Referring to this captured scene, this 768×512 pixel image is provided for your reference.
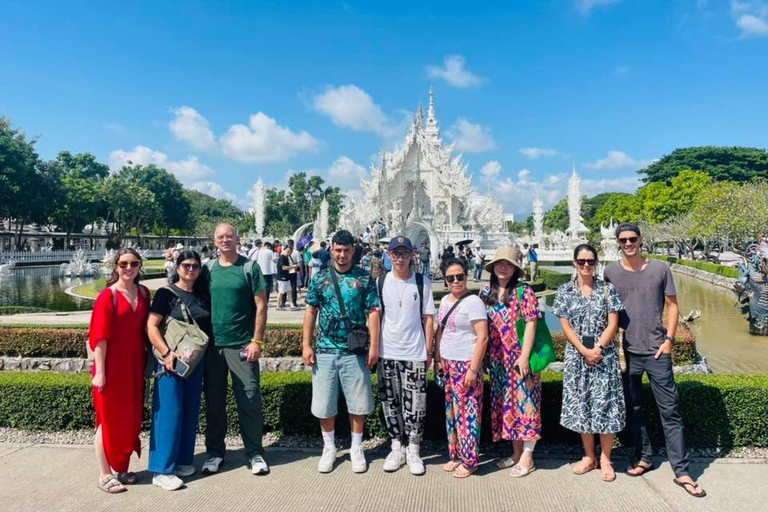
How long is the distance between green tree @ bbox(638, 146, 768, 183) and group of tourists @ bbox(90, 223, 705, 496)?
65.2m

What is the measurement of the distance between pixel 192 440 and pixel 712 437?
474 centimetres

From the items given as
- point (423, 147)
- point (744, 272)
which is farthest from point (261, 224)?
point (744, 272)

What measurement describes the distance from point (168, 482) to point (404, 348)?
2152mm

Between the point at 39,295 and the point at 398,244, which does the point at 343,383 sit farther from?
the point at 39,295

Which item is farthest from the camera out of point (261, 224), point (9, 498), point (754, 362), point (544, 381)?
point (261, 224)

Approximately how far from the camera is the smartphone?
4109 millimetres

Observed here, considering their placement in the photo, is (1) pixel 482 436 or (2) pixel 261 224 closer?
(1) pixel 482 436

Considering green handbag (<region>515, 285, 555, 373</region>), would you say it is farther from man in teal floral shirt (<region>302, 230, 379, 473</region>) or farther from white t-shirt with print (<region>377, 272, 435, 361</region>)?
man in teal floral shirt (<region>302, 230, 379, 473</region>)

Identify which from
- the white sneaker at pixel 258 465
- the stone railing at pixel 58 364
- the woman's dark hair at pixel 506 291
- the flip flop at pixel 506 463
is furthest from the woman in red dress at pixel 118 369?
the stone railing at pixel 58 364

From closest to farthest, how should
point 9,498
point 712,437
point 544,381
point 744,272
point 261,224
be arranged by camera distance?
point 9,498
point 712,437
point 544,381
point 744,272
point 261,224

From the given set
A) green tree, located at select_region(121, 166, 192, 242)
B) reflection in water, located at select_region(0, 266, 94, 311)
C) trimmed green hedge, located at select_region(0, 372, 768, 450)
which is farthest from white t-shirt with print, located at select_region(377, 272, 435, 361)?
green tree, located at select_region(121, 166, 192, 242)

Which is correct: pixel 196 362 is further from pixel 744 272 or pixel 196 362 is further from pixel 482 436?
pixel 744 272

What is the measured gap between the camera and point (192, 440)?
4371 mm

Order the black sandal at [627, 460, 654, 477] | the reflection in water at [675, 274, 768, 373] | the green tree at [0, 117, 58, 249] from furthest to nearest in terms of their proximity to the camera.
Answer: the green tree at [0, 117, 58, 249]
the reflection in water at [675, 274, 768, 373]
the black sandal at [627, 460, 654, 477]
